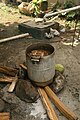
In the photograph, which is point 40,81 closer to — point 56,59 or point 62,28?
point 56,59

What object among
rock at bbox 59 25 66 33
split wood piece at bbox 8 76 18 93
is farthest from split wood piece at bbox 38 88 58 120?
rock at bbox 59 25 66 33

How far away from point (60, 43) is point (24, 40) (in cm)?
158

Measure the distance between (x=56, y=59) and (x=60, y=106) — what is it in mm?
2578

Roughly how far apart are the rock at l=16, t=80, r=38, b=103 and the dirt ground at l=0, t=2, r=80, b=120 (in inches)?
6.0

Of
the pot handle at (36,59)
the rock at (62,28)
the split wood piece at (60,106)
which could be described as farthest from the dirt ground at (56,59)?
the pot handle at (36,59)

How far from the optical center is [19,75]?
19.4 ft

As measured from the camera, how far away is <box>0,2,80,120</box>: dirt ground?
5.08 metres

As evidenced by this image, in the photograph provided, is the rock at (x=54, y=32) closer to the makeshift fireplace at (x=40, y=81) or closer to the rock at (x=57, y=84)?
the makeshift fireplace at (x=40, y=81)

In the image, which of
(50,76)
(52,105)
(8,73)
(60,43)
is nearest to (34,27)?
(60,43)

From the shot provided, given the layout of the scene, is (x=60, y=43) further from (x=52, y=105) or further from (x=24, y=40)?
(x=52, y=105)

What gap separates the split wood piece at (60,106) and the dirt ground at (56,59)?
5.7 inches

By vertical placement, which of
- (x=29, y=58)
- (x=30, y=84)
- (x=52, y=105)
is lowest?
(x=52, y=105)

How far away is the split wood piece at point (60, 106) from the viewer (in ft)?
15.3

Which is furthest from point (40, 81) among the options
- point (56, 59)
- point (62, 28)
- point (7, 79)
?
point (62, 28)
